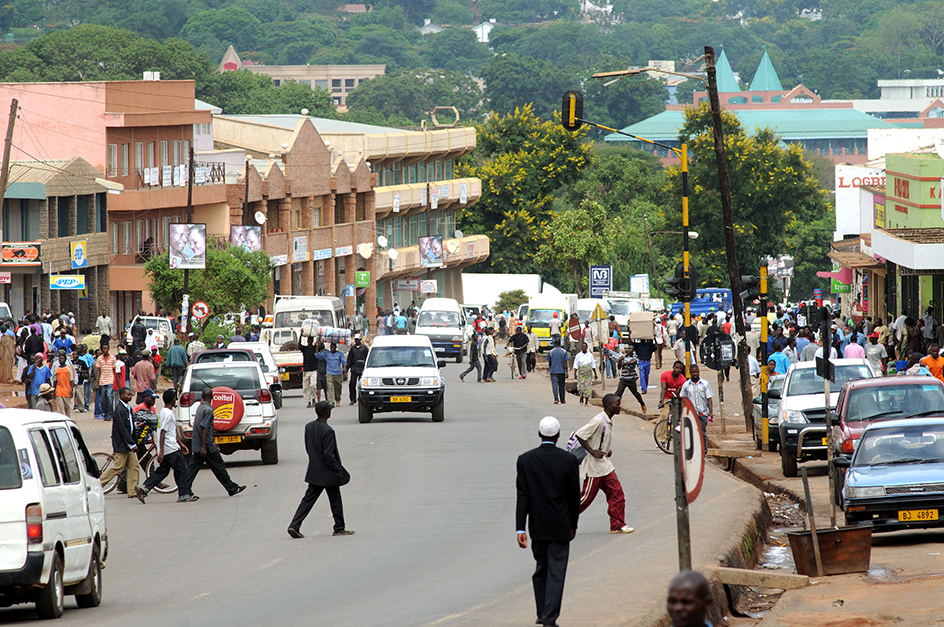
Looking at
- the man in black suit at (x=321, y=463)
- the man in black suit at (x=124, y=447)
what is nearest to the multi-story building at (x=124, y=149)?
the man in black suit at (x=124, y=447)

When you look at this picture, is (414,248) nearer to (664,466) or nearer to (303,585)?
(664,466)

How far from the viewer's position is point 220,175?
221 feet

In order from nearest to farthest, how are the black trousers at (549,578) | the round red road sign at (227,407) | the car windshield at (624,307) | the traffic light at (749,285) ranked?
1. the black trousers at (549,578)
2. the round red road sign at (227,407)
3. the traffic light at (749,285)
4. the car windshield at (624,307)

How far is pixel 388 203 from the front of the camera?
83.4 metres

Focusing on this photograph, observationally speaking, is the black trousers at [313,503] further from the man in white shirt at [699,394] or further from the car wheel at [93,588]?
the man in white shirt at [699,394]

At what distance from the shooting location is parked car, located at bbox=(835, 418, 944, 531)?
1575 centimetres

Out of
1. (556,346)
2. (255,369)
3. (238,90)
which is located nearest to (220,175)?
(556,346)

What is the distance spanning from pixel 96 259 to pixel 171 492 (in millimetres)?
38546

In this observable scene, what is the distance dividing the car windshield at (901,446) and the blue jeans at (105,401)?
65.3 ft

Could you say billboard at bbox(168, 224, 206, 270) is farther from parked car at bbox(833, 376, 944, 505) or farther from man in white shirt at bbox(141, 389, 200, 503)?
parked car at bbox(833, 376, 944, 505)

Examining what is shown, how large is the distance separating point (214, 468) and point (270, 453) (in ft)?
14.1

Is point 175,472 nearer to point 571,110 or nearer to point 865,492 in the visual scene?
point 865,492

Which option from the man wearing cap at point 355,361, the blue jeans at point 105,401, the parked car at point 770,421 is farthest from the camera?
the man wearing cap at point 355,361

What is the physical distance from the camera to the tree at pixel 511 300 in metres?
88.7
